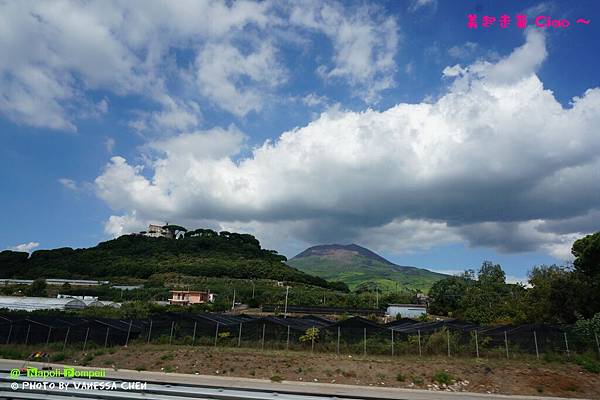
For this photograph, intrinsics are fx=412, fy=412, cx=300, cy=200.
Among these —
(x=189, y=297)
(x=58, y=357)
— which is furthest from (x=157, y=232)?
(x=58, y=357)

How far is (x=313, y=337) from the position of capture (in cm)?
2238

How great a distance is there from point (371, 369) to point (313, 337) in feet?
18.0

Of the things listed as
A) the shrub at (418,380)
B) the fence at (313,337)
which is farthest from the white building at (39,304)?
the shrub at (418,380)

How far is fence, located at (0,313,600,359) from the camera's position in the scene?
850 inches

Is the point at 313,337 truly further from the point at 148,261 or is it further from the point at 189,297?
the point at 148,261

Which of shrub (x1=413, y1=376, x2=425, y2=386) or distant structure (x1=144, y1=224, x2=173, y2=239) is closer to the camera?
shrub (x1=413, y1=376, x2=425, y2=386)

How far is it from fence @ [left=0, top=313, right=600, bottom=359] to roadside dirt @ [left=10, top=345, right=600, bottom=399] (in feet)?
5.67

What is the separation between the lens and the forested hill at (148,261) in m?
89.1

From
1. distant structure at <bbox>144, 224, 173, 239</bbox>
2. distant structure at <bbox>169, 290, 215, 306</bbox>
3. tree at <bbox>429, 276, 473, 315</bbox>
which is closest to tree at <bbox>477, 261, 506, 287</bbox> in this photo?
tree at <bbox>429, 276, 473, 315</bbox>

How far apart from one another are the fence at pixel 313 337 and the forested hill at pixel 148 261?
64.9 m

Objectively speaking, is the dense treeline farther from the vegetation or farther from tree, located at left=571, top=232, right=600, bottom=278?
the vegetation

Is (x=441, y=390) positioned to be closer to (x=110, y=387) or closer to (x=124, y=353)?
(x=110, y=387)

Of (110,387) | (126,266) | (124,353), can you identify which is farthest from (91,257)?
(110,387)

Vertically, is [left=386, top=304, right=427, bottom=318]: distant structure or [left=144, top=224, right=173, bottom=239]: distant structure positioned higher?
[left=144, top=224, right=173, bottom=239]: distant structure
